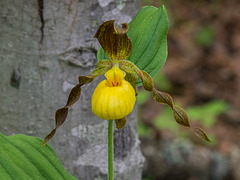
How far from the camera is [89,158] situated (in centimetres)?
128

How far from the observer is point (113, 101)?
2.87ft

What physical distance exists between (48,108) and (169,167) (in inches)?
60.3

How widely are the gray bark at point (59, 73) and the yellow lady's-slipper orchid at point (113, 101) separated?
11.5 inches

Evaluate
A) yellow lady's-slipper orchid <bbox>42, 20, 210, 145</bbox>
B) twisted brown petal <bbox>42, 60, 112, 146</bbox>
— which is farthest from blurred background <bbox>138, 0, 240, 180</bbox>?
twisted brown petal <bbox>42, 60, 112, 146</bbox>

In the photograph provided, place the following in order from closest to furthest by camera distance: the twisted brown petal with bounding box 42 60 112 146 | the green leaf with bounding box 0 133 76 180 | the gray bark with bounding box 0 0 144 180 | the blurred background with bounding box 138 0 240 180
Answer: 1. the green leaf with bounding box 0 133 76 180
2. the twisted brown petal with bounding box 42 60 112 146
3. the gray bark with bounding box 0 0 144 180
4. the blurred background with bounding box 138 0 240 180

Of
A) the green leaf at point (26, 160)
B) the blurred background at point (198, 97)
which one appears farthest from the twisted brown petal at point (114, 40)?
the blurred background at point (198, 97)

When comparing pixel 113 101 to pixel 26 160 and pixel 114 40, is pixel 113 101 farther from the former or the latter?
pixel 26 160

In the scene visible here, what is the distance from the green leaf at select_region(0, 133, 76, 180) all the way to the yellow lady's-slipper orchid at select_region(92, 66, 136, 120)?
19cm

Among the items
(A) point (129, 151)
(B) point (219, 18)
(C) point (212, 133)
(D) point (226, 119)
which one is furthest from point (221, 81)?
(A) point (129, 151)

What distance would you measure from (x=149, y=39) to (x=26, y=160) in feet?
1.68

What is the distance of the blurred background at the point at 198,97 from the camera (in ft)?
8.17

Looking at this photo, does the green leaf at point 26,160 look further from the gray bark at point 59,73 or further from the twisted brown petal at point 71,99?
the gray bark at point 59,73

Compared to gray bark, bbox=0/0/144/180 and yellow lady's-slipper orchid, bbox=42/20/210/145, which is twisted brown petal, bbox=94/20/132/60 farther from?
gray bark, bbox=0/0/144/180

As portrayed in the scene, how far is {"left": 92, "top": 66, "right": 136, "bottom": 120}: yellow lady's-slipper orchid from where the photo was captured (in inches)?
34.1
